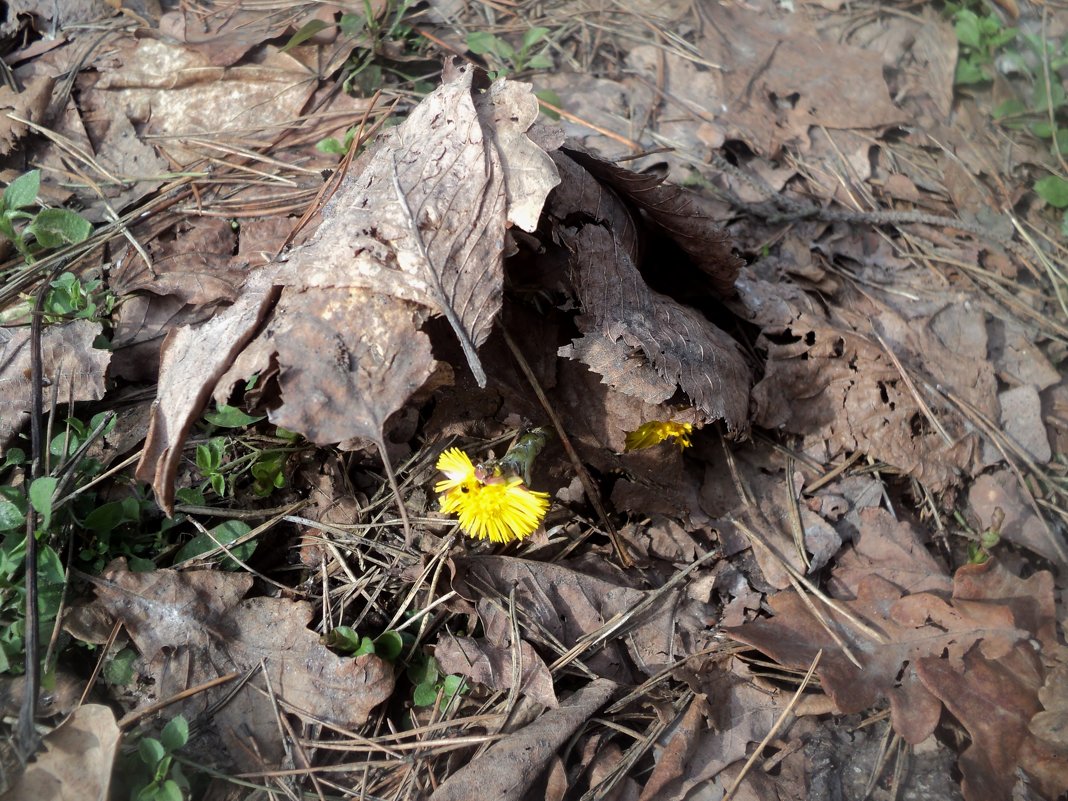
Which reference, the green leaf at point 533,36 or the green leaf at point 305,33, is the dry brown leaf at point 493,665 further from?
the green leaf at point 533,36

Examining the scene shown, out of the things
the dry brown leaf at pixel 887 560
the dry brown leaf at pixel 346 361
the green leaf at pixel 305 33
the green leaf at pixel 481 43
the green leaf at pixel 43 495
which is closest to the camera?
the dry brown leaf at pixel 346 361

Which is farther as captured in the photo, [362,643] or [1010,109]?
[1010,109]

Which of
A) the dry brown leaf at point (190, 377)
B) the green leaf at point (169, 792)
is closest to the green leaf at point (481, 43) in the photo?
the dry brown leaf at point (190, 377)

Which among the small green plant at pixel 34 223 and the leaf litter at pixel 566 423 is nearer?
the leaf litter at pixel 566 423

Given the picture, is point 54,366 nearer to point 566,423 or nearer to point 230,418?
point 230,418

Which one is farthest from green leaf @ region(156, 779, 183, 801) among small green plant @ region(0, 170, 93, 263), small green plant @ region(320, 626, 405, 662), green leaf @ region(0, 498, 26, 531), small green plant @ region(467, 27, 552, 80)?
small green plant @ region(467, 27, 552, 80)

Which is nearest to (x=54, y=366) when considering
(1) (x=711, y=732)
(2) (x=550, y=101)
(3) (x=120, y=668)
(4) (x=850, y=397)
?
(3) (x=120, y=668)
